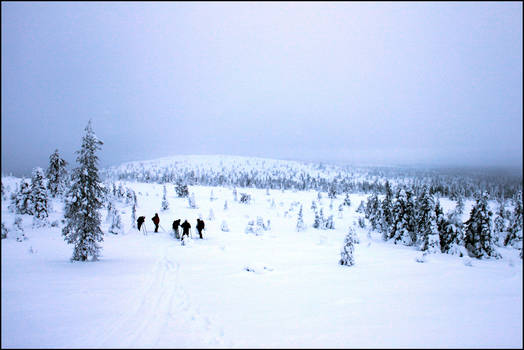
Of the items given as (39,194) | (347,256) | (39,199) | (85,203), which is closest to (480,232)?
(347,256)

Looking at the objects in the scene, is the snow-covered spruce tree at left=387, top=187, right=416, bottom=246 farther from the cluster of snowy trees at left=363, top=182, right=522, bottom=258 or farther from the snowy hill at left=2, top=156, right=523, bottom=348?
the snowy hill at left=2, top=156, right=523, bottom=348

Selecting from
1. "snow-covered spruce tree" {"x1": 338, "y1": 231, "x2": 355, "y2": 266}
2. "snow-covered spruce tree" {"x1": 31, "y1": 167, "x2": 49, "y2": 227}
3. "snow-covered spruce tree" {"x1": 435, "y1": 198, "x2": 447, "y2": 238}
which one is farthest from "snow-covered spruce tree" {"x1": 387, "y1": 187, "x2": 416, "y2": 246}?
"snow-covered spruce tree" {"x1": 31, "y1": 167, "x2": 49, "y2": 227}

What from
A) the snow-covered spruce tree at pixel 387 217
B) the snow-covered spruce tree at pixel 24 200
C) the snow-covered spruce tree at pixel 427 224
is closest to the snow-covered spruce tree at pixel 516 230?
the snow-covered spruce tree at pixel 427 224

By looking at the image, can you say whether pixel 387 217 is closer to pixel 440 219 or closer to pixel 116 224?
pixel 440 219

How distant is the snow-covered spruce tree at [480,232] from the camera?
14625mm

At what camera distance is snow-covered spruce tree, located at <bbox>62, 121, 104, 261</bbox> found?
11.4 meters

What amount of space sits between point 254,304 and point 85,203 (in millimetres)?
9845

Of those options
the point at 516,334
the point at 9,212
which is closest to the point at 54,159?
the point at 9,212

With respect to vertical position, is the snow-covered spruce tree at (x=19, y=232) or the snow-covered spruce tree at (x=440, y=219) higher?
the snow-covered spruce tree at (x=440, y=219)

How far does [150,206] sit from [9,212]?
45.8 feet

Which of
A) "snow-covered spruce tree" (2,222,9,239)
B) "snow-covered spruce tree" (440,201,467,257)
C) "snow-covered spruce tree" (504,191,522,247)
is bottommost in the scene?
"snow-covered spruce tree" (2,222,9,239)

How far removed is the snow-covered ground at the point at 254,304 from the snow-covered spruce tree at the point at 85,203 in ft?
3.25

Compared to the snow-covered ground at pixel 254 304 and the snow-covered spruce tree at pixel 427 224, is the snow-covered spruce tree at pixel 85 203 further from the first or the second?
the snow-covered spruce tree at pixel 427 224

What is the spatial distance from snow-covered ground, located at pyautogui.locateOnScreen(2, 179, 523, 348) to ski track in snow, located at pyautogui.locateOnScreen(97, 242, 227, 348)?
1.1 inches
